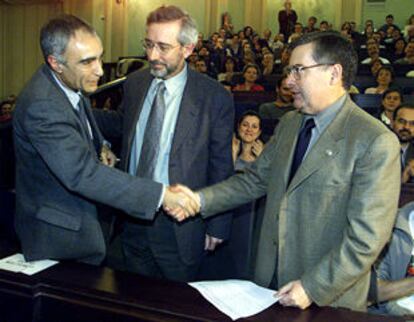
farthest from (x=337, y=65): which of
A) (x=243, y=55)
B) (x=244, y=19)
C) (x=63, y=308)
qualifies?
(x=244, y=19)

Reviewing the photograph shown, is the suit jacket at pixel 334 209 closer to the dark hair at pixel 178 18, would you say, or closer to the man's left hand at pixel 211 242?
the man's left hand at pixel 211 242

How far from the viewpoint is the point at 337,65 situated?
5.27 feet

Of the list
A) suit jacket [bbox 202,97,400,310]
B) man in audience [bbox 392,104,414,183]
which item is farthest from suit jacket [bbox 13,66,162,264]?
man in audience [bbox 392,104,414,183]

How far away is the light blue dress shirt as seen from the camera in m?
2.12

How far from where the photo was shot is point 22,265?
170cm

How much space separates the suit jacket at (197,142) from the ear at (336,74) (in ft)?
2.06

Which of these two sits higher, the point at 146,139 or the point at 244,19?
the point at 244,19

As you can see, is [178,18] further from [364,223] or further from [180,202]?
[364,223]

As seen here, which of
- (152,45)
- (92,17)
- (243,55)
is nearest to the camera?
(152,45)

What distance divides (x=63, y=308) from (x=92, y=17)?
11152 mm

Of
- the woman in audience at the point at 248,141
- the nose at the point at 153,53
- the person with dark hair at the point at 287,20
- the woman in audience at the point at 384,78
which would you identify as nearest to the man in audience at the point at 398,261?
the nose at the point at 153,53

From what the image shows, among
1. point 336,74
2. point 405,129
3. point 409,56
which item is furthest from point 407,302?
point 409,56

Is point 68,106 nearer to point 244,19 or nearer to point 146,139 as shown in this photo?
point 146,139

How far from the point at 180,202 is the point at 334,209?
583 mm
